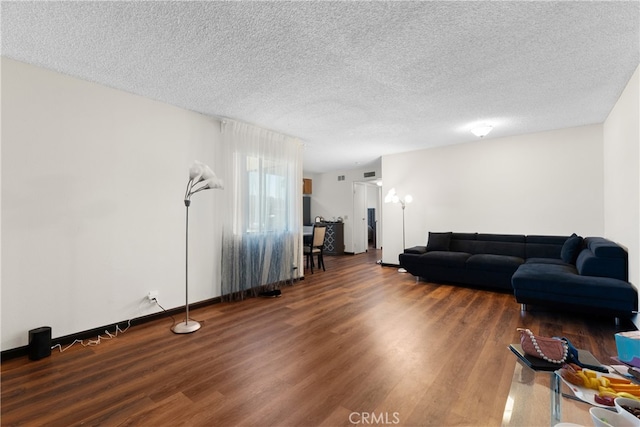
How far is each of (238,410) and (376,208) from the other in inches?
368

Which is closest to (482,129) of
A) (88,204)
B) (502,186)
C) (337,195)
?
(502,186)

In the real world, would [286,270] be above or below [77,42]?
below

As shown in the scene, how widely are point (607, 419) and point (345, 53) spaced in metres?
2.66

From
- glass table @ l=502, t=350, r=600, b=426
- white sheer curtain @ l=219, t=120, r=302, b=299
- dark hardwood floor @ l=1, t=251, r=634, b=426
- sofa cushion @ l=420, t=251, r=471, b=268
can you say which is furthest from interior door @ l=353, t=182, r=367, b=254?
glass table @ l=502, t=350, r=600, b=426

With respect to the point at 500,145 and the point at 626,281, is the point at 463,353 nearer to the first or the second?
the point at 626,281

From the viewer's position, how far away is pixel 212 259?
12.8 ft

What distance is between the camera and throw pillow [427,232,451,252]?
5309 millimetres

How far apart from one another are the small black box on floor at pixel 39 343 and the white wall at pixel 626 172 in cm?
552

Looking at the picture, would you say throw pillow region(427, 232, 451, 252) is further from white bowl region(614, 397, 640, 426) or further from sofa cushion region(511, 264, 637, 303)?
white bowl region(614, 397, 640, 426)

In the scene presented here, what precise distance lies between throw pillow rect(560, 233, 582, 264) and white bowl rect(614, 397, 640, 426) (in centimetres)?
402

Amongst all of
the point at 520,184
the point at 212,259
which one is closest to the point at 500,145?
the point at 520,184

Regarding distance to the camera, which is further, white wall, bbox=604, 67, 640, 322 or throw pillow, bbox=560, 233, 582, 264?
throw pillow, bbox=560, 233, 582, 264

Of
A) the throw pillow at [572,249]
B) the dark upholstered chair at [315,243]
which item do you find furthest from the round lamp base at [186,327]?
the throw pillow at [572,249]

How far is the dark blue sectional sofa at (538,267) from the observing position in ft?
9.78
